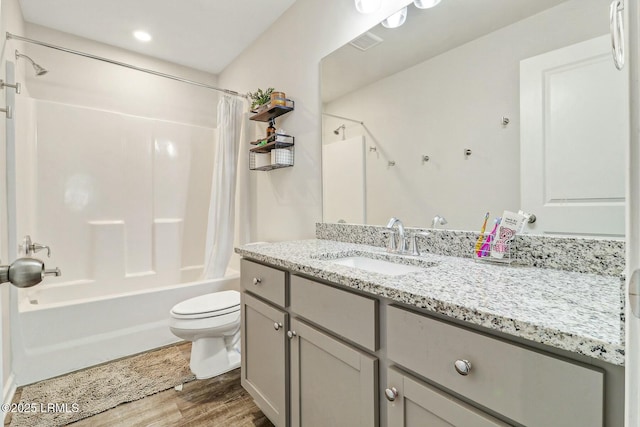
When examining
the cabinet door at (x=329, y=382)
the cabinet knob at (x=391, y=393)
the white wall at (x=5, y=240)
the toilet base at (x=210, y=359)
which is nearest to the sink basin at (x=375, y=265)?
the cabinet door at (x=329, y=382)

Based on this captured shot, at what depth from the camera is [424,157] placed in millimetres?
1393

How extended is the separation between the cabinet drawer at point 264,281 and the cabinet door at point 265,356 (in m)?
0.05

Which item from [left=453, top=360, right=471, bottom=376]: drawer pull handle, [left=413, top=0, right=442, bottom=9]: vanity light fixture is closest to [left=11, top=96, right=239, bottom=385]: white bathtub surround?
[left=453, top=360, right=471, bottom=376]: drawer pull handle

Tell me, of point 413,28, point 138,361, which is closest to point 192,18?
point 413,28

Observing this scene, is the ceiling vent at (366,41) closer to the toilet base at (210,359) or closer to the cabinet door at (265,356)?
the cabinet door at (265,356)

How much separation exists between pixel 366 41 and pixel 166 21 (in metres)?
1.75

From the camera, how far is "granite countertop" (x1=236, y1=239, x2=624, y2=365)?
1.67 ft

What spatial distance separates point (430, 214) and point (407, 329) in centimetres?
72

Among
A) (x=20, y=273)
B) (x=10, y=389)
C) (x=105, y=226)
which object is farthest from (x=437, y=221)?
(x=105, y=226)

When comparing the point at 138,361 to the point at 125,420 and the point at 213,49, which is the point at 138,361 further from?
the point at 213,49

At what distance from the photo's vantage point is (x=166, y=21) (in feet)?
Result: 7.75

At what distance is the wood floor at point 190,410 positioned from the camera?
58.9 inches

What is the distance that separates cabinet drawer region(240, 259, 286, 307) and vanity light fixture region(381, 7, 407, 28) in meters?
1.35

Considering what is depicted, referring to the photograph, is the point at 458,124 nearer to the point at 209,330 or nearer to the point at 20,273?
the point at 20,273
